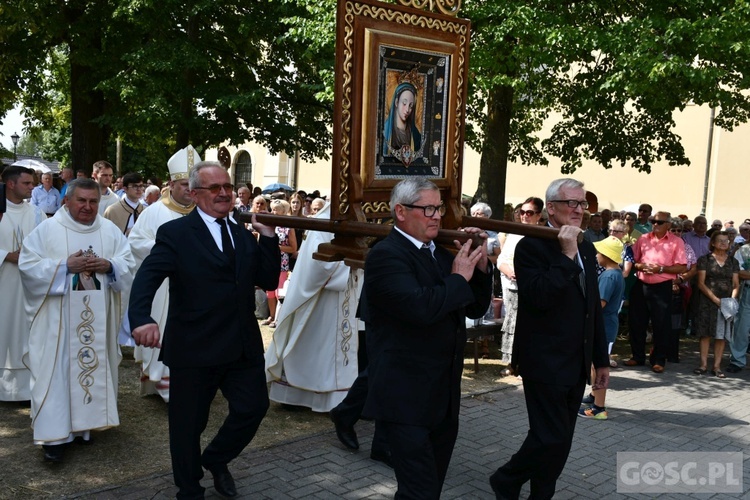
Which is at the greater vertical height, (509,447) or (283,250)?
(283,250)

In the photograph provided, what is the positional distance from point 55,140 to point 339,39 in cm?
3755

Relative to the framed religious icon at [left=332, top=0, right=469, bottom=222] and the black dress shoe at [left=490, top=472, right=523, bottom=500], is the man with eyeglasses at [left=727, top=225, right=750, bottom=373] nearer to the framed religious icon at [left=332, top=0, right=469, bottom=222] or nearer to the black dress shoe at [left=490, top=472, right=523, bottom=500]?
the framed religious icon at [left=332, top=0, right=469, bottom=222]

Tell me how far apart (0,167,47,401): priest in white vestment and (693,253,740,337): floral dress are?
294 inches

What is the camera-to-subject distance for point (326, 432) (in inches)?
254

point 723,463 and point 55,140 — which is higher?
point 55,140

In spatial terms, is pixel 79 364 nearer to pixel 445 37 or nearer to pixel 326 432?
pixel 326 432

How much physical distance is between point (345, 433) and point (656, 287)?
17.7 feet

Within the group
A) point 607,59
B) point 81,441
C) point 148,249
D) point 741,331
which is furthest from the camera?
point 607,59

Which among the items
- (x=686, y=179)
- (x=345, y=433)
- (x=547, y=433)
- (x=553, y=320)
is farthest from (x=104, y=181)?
(x=686, y=179)

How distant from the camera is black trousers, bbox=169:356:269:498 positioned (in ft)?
15.0

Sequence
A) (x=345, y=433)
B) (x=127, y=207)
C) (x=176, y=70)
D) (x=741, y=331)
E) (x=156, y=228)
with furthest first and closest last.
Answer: (x=176, y=70), (x=741, y=331), (x=127, y=207), (x=156, y=228), (x=345, y=433)

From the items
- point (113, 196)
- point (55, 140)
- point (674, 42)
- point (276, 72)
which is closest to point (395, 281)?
point (113, 196)

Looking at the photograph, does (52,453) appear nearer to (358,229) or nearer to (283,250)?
(358,229)

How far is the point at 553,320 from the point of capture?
449 cm
